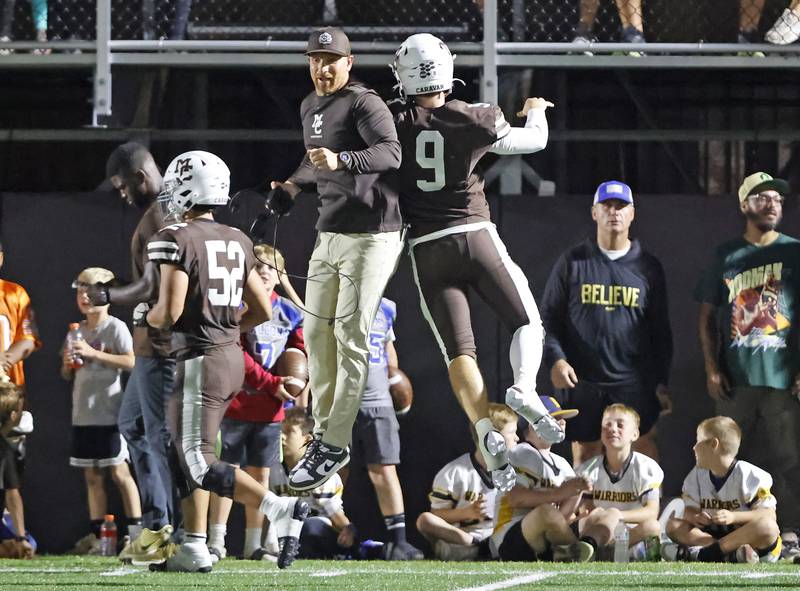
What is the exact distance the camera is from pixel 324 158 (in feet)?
20.6

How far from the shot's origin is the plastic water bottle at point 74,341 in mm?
10461

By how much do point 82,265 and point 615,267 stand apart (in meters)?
3.64

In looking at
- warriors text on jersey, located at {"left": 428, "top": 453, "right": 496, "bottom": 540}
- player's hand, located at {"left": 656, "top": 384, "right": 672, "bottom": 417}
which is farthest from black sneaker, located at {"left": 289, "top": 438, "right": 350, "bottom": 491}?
player's hand, located at {"left": 656, "top": 384, "right": 672, "bottom": 417}

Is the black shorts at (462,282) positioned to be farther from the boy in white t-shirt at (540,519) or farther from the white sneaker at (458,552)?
the white sneaker at (458,552)

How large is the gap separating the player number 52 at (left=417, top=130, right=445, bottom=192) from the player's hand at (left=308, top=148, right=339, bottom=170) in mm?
449

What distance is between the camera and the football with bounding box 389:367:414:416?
1051 centimetres

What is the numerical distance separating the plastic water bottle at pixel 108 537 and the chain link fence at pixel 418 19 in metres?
3.15

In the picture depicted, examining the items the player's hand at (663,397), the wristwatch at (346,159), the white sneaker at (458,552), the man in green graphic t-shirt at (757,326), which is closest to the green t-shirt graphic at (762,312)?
the man in green graphic t-shirt at (757,326)

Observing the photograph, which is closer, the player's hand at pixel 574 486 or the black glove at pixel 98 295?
the black glove at pixel 98 295

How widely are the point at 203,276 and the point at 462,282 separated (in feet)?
4.86

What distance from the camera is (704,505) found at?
971 cm

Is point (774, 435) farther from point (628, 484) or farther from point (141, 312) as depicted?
point (141, 312)

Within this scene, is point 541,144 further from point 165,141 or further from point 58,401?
point 165,141

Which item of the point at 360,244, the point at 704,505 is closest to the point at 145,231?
the point at 360,244
